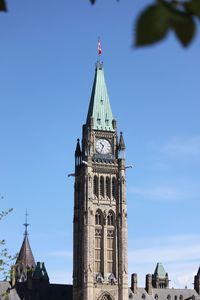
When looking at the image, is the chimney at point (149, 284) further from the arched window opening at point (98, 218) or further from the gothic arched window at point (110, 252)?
the arched window opening at point (98, 218)

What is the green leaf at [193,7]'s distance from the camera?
2186 millimetres

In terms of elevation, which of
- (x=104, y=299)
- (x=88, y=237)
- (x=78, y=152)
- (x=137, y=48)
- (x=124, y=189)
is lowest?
(x=137, y=48)

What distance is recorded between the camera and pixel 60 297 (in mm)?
89812

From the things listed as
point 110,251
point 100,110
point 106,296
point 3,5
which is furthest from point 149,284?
point 3,5

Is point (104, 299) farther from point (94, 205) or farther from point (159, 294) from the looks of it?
point (159, 294)

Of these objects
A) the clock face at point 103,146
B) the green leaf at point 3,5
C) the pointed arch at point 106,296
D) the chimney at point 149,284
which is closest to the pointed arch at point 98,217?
the clock face at point 103,146

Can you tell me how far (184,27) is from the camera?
218 cm

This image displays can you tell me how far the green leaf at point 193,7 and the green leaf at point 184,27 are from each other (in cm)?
2

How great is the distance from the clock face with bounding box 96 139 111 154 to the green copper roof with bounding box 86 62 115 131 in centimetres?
167

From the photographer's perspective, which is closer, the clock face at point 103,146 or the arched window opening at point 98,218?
the arched window opening at point 98,218

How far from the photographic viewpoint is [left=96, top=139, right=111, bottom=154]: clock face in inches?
3423

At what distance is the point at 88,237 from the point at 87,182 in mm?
6532

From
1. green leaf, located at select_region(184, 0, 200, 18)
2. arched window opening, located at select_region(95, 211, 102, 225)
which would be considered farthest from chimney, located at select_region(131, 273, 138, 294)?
A: green leaf, located at select_region(184, 0, 200, 18)

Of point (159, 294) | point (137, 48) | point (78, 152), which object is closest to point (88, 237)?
point (78, 152)
